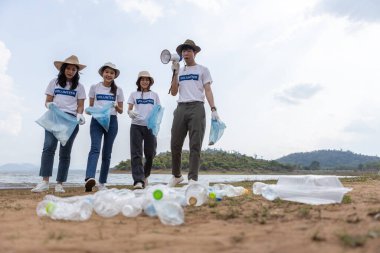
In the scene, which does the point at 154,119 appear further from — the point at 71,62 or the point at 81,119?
the point at 71,62

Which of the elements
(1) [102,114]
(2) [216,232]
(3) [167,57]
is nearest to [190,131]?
(3) [167,57]

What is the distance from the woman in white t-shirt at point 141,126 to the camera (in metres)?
6.54

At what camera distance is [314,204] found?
4133 mm

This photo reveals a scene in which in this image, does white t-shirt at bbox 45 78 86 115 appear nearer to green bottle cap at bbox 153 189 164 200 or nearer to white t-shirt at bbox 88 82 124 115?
white t-shirt at bbox 88 82 124 115

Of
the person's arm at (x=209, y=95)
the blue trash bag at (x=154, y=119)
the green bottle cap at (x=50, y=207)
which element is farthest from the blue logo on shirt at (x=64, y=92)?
the green bottle cap at (x=50, y=207)

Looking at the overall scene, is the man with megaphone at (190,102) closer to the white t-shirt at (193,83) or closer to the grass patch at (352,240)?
the white t-shirt at (193,83)

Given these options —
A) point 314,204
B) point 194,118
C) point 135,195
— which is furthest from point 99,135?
point 314,204

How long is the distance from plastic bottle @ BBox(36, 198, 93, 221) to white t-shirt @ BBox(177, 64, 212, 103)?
8.94 feet

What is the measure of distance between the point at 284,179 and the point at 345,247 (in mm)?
2600

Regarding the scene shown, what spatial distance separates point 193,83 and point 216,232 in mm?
3496

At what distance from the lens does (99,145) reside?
632 cm

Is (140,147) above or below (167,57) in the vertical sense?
below

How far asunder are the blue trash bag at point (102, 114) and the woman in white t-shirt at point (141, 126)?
41cm

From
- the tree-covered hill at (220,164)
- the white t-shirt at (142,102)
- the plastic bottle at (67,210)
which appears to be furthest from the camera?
the tree-covered hill at (220,164)
